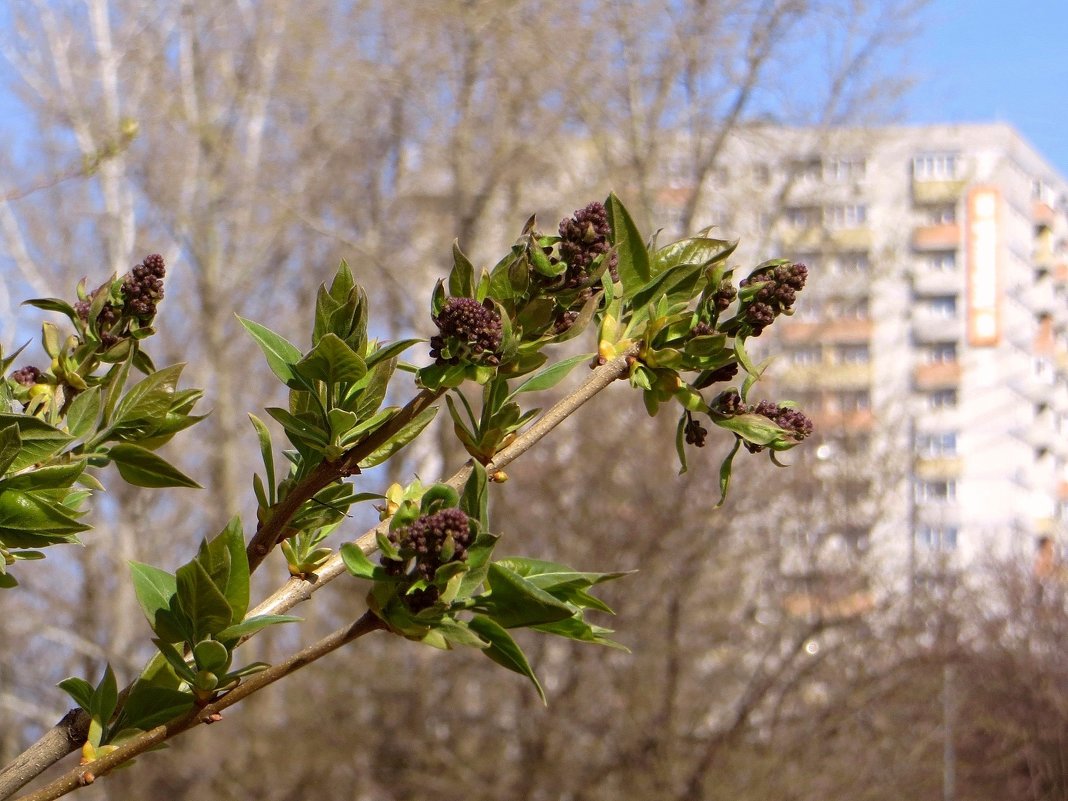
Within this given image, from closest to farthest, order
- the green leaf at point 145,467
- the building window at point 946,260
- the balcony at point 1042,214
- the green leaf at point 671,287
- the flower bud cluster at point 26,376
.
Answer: the green leaf at point 671,287 < the green leaf at point 145,467 < the flower bud cluster at point 26,376 < the balcony at point 1042,214 < the building window at point 946,260

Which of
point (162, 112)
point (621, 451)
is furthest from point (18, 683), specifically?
point (621, 451)

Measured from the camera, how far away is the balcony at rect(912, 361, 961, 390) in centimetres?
2050

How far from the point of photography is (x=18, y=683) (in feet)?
57.6

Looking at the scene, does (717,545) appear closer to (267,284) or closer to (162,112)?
(162,112)

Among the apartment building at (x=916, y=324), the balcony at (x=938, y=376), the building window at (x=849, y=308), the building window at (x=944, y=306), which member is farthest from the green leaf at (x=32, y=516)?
the building window at (x=944, y=306)

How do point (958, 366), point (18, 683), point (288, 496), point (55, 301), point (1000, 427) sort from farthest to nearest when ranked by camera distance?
1. point (1000, 427)
2. point (958, 366)
3. point (18, 683)
4. point (55, 301)
5. point (288, 496)

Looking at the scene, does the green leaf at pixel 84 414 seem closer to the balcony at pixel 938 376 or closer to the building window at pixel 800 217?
the building window at pixel 800 217

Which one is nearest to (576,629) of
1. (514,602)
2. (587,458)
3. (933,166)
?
(514,602)

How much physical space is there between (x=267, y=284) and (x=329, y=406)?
22489 mm

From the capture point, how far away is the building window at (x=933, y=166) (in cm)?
2602

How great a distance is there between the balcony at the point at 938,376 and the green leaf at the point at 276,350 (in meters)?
19.1

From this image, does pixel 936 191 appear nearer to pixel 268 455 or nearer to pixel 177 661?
A: pixel 268 455

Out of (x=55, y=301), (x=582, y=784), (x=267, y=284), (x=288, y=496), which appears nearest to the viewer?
(x=288, y=496)

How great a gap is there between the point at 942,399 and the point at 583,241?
20062 millimetres
